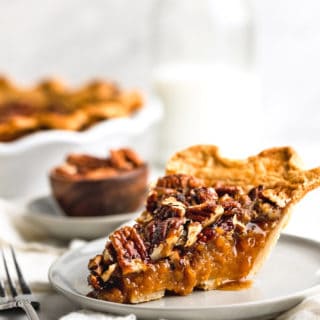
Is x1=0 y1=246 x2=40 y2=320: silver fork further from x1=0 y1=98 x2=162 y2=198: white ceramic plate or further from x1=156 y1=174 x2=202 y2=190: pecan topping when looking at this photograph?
x1=0 y1=98 x2=162 y2=198: white ceramic plate

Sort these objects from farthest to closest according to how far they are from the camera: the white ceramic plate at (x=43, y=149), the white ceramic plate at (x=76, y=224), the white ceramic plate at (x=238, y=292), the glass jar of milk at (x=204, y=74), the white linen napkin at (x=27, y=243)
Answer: the glass jar of milk at (x=204, y=74), the white ceramic plate at (x=43, y=149), the white ceramic plate at (x=76, y=224), the white linen napkin at (x=27, y=243), the white ceramic plate at (x=238, y=292)

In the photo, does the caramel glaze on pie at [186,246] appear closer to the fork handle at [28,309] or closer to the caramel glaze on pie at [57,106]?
the fork handle at [28,309]

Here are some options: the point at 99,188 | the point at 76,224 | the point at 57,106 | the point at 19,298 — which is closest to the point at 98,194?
the point at 99,188

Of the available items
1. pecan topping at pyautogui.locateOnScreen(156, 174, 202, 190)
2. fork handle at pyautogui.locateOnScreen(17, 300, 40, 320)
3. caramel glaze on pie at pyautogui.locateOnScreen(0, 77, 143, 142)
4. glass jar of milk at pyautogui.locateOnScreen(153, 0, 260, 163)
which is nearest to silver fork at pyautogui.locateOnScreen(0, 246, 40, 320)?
fork handle at pyautogui.locateOnScreen(17, 300, 40, 320)

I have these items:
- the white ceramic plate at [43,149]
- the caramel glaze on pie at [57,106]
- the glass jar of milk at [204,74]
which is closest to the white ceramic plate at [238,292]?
the white ceramic plate at [43,149]

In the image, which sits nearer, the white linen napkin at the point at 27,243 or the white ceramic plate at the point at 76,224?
the white linen napkin at the point at 27,243
